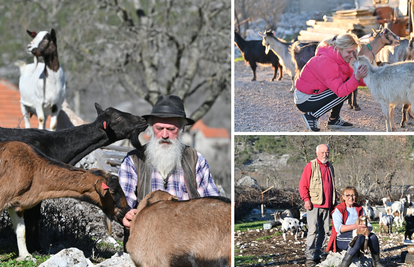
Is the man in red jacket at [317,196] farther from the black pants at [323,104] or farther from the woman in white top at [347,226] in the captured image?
the black pants at [323,104]

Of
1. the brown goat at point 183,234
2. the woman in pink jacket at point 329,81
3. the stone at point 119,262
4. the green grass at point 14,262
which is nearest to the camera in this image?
the brown goat at point 183,234

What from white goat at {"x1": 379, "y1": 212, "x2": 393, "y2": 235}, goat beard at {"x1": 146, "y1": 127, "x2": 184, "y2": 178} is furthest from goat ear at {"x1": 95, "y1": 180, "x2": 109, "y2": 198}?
white goat at {"x1": 379, "y1": 212, "x2": 393, "y2": 235}

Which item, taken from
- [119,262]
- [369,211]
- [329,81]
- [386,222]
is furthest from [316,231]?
[119,262]

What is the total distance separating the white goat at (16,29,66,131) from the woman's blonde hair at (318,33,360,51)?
5687mm

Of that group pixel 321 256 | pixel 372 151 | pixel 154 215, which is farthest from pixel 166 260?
pixel 372 151

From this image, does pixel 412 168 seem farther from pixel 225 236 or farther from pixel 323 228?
pixel 225 236

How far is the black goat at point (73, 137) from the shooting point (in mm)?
5746

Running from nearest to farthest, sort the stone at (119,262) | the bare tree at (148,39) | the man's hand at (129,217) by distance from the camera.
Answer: the man's hand at (129,217)
the stone at (119,262)
the bare tree at (148,39)

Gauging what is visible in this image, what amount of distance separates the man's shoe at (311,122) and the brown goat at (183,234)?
56.8 inches

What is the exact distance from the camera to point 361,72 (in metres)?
4.68

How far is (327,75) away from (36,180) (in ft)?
10.3

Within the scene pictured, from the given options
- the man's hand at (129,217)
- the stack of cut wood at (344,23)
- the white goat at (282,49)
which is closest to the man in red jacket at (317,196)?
the white goat at (282,49)

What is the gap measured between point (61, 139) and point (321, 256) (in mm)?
3378

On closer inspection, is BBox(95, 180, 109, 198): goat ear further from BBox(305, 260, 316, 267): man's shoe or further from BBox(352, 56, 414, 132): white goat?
BBox(352, 56, 414, 132): white goat
